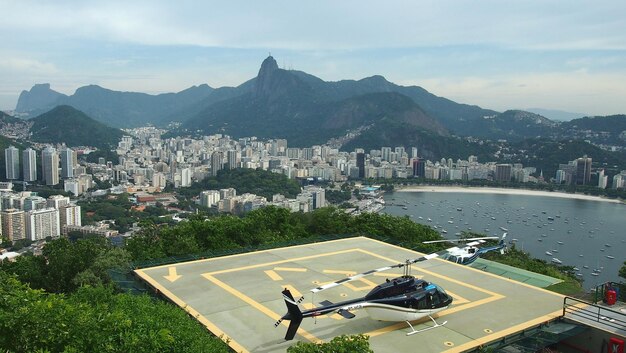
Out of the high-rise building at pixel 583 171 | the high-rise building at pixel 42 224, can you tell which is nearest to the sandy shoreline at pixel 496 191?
the high-rise building at pixel 583 171

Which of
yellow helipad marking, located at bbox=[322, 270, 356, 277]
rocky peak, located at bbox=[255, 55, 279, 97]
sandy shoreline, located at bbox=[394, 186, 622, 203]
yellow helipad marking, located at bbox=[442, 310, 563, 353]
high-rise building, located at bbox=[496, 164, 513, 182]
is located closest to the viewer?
yellow helipad marking, located at bbox=[442, 310, 563, 353]

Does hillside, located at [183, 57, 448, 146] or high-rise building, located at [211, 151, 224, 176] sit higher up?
hillside, located at [183, 57, 448, 146]

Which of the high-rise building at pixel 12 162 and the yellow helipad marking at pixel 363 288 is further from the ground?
the yellow helipad marking at pixel 363 288

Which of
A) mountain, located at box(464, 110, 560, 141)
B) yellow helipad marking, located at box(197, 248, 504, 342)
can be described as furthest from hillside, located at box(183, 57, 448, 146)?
yellow helipad marking, located at box(197, 248, 504, 342)

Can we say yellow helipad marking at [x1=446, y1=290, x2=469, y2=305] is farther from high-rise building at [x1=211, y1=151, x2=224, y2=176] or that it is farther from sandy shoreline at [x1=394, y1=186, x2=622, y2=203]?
high-rise building at [x1=211, y1=151, x2=224, y2=176]

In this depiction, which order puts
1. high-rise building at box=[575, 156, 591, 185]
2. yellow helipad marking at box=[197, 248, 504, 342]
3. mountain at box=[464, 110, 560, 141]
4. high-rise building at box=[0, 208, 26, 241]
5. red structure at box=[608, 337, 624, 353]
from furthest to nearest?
mountain at box=[464, 110, 560, 141], high-rise building at box=[575, 156, 591, 185], high-rise building at box=[0, 208, 26, 241], yellow helipad marking at box=[197, 248, 504, 342], red structure at box=[608, 337, 624, 353]

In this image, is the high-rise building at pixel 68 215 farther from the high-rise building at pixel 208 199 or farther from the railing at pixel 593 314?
the railing at pixel 593 314

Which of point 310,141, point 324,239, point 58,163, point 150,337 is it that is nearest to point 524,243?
point 324,239

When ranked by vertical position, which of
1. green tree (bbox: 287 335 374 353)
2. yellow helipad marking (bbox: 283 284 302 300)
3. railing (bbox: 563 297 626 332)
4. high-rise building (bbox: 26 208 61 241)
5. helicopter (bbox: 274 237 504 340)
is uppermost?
green tree (bbox: 287 335 374 353)
